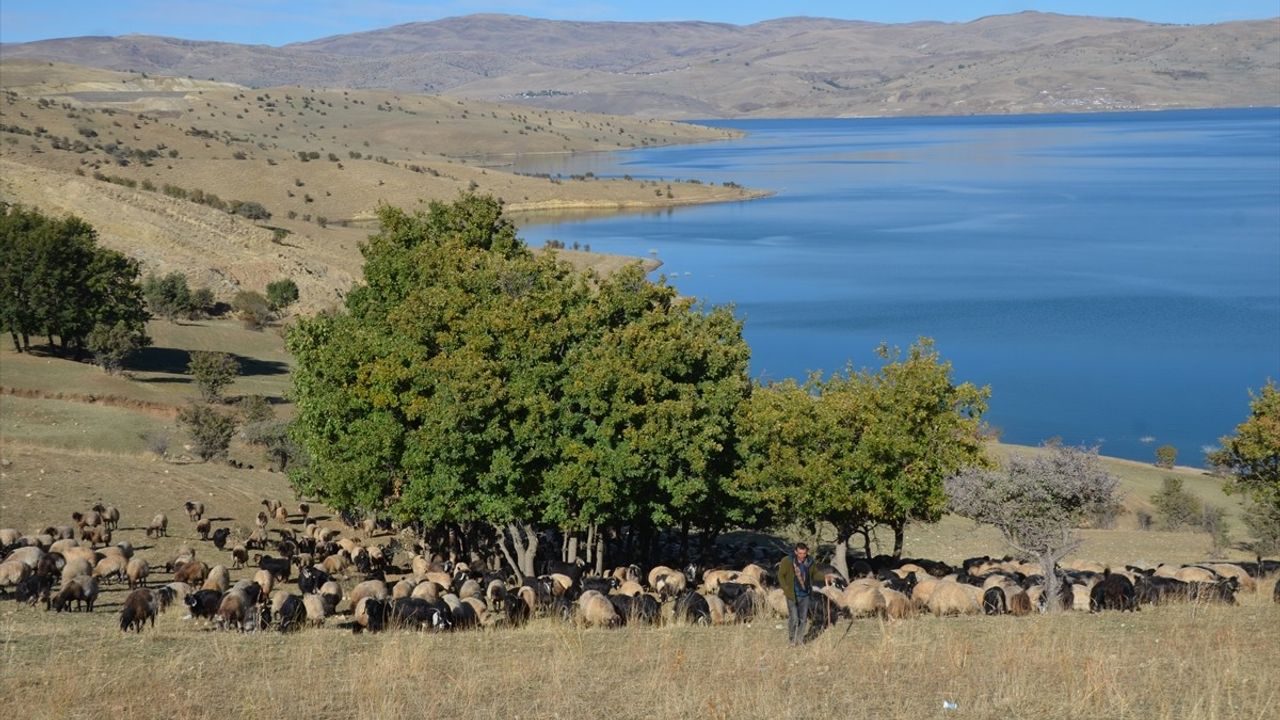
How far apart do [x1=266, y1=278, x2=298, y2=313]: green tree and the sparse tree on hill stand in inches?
2430

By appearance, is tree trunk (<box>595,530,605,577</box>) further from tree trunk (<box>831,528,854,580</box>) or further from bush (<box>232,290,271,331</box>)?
bush (<box>232,290,271,331</box>)

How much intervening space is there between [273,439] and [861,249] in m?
84.2

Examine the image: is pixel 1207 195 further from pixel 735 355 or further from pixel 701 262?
pixel 735 355

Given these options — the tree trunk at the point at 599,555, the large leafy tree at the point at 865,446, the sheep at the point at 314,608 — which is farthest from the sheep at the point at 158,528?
the large leafy tree at the point at 865,446

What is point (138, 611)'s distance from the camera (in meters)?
18.8

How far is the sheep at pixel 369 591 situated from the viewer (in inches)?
887

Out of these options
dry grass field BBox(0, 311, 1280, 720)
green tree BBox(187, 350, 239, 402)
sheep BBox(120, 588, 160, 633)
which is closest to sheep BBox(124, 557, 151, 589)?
dry grass field BBox(0, 311, 1280, 720)

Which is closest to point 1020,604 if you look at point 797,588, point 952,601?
point 952,601

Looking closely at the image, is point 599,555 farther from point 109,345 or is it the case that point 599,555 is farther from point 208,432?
point 109,345

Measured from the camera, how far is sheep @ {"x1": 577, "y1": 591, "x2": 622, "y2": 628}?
68.3ft

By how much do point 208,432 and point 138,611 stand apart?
2371 centimetres

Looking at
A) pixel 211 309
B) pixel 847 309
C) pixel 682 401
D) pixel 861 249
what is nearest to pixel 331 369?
pixel 682 401

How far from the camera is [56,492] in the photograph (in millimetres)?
30875

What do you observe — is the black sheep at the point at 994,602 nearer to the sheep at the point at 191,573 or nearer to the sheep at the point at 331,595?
the sheep at the point at 331,595
